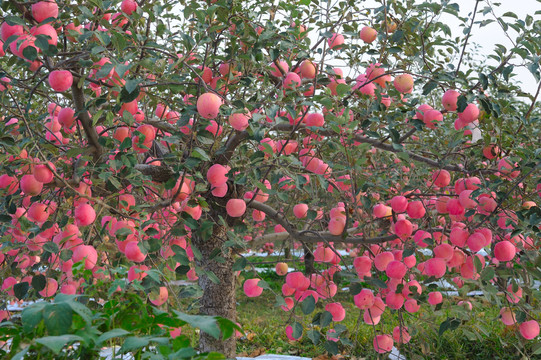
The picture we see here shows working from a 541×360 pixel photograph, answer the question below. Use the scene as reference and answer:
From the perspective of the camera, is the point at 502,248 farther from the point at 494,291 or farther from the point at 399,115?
the point at 399,115

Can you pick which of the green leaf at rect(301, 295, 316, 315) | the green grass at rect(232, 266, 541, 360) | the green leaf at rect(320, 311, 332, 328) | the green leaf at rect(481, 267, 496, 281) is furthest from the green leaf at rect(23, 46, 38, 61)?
the green grass at rect(232, 266, 541, 360)

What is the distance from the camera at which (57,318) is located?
2.37ft

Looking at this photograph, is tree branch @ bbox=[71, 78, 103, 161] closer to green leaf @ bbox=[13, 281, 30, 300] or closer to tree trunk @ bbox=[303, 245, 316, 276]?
green leaf @ bbox=[13, 281, 30, 300]

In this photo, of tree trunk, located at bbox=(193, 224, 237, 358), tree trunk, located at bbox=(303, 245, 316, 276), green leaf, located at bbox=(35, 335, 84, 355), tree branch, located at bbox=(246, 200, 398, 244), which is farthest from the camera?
tree trunk, located at bbox=(193, 224, 237, 358)

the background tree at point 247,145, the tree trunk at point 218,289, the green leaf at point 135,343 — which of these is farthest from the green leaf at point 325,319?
the green leaf at point 135,343

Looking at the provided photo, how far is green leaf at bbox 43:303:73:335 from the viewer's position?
28.2 inches

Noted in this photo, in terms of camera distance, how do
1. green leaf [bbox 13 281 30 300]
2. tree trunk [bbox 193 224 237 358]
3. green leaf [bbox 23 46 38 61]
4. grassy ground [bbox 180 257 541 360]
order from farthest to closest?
grassy ground [bbox 180 257 541 360]
tree trunk [bbox 193 224 237 358]
green leaf [bbox 13 281 30 300]
green leaf [bbox 23 46 38 61]

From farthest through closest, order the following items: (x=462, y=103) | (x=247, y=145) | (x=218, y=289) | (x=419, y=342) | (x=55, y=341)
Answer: (x=419, y=342) < (x=218, y=289) < (x=247, y=145) < (x=462, y=103) < (x=55, y=341)

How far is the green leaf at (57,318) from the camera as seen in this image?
28.2 inches

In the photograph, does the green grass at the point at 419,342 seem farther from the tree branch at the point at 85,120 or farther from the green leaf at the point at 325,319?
the tree branch at the point at 85,120

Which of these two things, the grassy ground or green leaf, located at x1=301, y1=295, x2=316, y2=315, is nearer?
green leaf, located at x1=301, y1=295, x2=316, y2=315

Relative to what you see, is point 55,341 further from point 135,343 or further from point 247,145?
point 247,145

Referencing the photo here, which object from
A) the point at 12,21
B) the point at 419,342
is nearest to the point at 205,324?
the point at 12,21

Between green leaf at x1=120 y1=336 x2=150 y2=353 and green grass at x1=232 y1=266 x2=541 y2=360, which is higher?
green leaf at x1=120 y1=336 x2=150 y2=353
